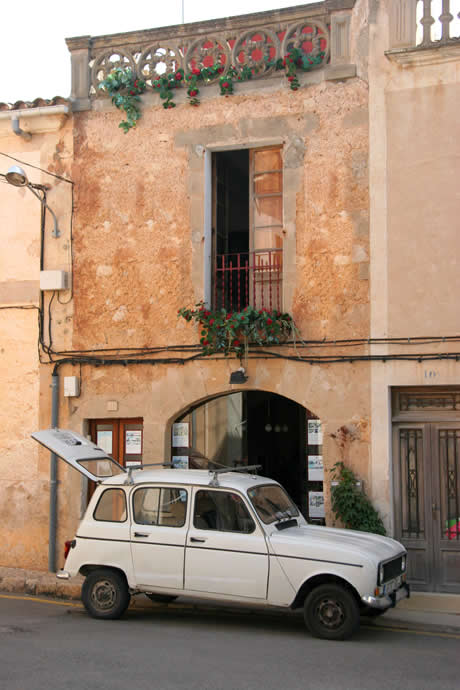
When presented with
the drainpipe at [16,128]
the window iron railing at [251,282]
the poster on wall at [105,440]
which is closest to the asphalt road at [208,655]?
the poster on wall at [105,440]

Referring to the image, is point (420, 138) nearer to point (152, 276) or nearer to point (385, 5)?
point (385, 5)

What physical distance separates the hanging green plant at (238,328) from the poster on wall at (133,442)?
1.83 meters

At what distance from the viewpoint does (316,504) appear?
11445 millimetres

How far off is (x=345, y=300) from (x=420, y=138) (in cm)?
247

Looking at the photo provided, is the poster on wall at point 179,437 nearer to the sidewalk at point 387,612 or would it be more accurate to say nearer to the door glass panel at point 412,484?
the sidewalk at point 387,612

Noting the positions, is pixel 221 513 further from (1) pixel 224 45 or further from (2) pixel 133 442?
(1) pixel 224 45

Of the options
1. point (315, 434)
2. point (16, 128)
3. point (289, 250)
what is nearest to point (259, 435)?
point (315, 434)

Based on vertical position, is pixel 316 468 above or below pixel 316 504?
above

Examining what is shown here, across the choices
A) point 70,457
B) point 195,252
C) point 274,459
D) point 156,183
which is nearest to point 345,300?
point 195,252

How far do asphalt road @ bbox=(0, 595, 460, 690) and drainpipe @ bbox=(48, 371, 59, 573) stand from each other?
109 inches

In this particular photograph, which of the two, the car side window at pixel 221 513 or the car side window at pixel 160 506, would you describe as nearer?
the car side window at pixel 221 513

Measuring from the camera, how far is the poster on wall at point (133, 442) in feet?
40.9

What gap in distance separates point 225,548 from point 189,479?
3.12 feet

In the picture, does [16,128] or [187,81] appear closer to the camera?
[187,81]
